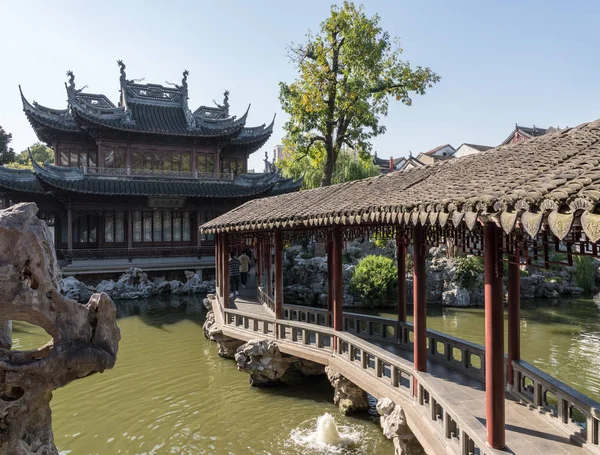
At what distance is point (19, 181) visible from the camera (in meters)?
19.8

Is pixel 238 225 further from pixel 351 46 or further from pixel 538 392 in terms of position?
pixel 351 46

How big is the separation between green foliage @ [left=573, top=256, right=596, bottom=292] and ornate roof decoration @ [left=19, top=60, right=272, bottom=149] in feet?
58.5

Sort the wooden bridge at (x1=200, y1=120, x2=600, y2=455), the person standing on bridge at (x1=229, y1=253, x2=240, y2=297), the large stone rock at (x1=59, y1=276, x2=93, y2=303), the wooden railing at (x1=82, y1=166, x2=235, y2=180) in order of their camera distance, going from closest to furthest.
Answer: the wooden bridge at (x1=200, y1=120, x2=600, y2=455) < the person standing on bridge at (x1=229, y1=253, x2=240, y2=297) < the large stone rock at (x1=59, y1=276, x2=93, y2=303) < the wooden railing at (x1=82, y1=166, x2=235, y2=180)

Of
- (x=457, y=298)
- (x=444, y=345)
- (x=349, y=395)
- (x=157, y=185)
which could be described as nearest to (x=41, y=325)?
(x=349, y=395)

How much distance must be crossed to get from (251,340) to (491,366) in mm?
5352

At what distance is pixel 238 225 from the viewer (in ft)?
30.2

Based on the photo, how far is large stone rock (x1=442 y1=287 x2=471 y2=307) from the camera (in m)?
17.3

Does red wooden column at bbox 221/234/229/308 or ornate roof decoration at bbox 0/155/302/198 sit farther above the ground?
ornate roof decoration at bbox 0/155/302/198

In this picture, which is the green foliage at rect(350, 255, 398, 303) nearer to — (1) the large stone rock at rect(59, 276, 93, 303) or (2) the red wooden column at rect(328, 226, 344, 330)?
(2) the red wooden column at rect(328, 226, 344, 330)

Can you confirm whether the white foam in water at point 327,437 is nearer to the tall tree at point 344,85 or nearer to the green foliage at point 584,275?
the tall tree at point 344,85

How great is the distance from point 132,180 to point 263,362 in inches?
636

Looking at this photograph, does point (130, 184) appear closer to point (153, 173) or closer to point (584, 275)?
point (153, 173)

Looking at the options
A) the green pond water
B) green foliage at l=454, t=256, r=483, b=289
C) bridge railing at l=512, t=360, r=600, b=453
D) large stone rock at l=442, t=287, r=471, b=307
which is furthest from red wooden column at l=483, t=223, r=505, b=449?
green foliage at l=454, t=256, r=483, b=289

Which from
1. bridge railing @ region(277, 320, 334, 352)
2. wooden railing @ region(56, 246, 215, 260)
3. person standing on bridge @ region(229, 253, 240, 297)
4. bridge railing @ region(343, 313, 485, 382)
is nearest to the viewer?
bridge railing @ region(343, 313, 485, 382)
